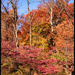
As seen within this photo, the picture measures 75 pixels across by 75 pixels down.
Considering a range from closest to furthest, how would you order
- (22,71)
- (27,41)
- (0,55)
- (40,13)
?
(0,55)
(22,71)
(27,41)
(40,13)

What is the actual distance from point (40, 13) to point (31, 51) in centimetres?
1094

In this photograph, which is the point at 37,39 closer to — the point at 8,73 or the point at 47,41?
the point at 47,41

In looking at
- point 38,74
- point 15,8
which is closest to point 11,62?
point 38,74

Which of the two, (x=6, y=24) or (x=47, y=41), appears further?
(x=6, y=24)

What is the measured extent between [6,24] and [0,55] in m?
8.94

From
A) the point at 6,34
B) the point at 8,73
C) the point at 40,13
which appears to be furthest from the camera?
the point at 40,13

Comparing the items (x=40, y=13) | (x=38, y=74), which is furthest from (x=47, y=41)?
(x=40, y=13)

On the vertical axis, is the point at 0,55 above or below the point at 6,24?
below

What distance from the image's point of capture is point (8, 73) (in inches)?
262

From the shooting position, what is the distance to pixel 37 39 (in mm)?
9430

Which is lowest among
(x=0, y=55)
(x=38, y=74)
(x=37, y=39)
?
(x=38, y=74)

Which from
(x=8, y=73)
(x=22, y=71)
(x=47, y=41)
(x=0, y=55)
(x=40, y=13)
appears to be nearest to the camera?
(x=0, y=55)

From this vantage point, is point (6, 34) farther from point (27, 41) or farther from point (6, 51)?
point (6, 51)

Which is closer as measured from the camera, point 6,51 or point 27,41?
point 6,51
